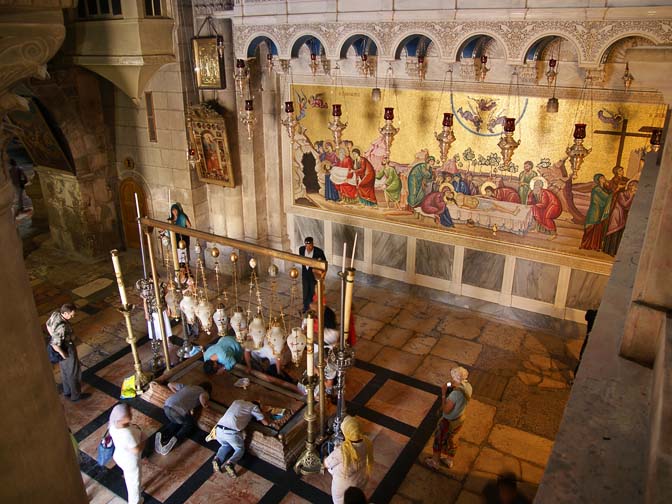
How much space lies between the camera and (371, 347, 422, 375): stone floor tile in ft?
23.6

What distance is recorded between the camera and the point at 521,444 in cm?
586

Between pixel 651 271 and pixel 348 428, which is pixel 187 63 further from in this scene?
pixel 651 271

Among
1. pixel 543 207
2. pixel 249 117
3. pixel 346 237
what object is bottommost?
pixel 346 237

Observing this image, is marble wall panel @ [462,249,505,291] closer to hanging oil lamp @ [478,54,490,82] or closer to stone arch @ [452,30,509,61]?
hanging oil lamp @ [478,54,490,82]

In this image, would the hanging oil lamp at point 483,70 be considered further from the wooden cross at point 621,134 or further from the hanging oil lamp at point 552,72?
the wooden cross at point 621,134

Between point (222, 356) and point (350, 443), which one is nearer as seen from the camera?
point (350, 443)

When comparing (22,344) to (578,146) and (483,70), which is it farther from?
(483,70)

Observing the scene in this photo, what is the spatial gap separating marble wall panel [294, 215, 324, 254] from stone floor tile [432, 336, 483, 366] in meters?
2.91

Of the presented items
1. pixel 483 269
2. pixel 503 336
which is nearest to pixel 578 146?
pixel 483 269

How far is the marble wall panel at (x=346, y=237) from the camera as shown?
9.18m

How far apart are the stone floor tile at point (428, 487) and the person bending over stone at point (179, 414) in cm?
230

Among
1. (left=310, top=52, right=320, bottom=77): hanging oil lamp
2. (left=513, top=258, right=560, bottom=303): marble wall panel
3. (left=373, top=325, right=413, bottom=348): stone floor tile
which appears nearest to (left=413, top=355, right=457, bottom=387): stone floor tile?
(left=373, top=325, right=413, bottom=348): stone floor tile

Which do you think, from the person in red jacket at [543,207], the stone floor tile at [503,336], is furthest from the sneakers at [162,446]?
the person in red jacket at [543,207]

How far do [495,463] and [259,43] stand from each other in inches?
268
